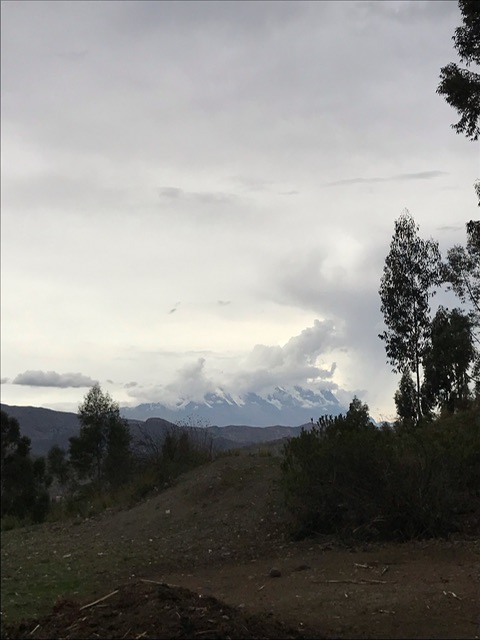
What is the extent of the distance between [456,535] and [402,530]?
789 mm

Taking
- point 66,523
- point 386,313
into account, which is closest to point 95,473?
point 386,313

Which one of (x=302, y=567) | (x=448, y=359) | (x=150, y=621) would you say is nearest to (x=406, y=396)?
(x=448, y=359)

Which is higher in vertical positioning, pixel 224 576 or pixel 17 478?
pixel 17 478

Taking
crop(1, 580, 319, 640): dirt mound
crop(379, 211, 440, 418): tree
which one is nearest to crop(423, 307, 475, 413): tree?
crop(379, 211, 440, 418): tree

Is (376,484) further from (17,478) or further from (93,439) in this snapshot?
(93,439)

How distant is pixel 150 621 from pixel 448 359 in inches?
939

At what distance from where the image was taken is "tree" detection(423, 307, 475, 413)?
26.9 metres

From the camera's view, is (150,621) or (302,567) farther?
(302,567)

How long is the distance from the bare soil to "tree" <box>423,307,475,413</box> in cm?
1318

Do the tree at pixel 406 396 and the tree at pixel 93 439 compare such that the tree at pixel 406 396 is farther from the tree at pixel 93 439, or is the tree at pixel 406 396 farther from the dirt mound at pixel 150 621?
the dirt mound at pixel 150 621

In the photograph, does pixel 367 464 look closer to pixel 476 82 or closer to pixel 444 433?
pixel 444 433

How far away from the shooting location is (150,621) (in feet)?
18.0

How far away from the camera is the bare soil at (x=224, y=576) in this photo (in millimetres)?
5805

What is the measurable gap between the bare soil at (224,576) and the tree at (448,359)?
13181 millimetres
